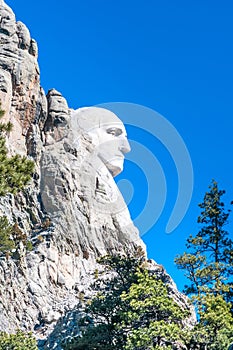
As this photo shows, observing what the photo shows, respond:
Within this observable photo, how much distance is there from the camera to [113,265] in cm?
2833

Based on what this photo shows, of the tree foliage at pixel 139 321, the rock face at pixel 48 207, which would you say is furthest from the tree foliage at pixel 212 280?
the rock face at pixel 48 207

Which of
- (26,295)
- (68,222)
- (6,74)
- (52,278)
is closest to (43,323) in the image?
(26,295)

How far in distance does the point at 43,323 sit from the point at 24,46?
4171 cm

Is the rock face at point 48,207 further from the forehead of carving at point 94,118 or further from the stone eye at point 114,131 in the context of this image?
the stone eye at point 114,131

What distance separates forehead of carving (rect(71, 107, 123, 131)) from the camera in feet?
264

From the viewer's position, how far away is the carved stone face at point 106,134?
268 ft

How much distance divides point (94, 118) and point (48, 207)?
30.8 m

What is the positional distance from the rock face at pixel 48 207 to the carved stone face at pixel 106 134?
445cm

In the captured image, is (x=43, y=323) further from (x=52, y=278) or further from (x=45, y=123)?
(x=45, y=123)

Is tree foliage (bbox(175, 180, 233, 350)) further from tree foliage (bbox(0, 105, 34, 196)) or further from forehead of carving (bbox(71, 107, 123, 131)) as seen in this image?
forehead of carving (bbox(71, 107, 123, 131))

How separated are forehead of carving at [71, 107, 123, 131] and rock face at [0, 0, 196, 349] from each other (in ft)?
11.5

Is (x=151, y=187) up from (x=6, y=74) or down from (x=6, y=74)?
down

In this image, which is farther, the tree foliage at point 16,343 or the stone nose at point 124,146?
the stone nose at point 124,146

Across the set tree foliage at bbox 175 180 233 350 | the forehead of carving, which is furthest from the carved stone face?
tree foliage at bbox 175 180 233 350
